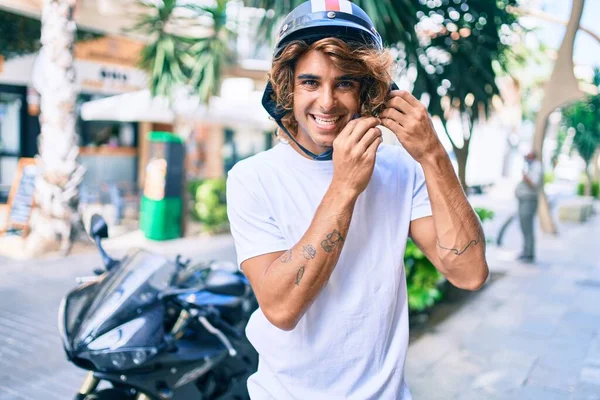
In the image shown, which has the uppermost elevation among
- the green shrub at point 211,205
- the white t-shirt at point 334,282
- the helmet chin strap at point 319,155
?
the helmet chin strap at point 319,155

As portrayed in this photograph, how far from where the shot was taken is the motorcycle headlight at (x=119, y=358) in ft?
7.24

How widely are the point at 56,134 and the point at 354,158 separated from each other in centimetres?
824

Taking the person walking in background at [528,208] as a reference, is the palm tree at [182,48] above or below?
above

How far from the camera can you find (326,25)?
4.58 ft

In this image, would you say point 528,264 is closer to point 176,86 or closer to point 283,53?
point 176,86

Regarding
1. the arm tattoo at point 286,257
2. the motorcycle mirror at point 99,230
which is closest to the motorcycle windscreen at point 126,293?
the motorcycle mirror at point 99,230

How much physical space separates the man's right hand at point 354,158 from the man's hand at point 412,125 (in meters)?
0.10

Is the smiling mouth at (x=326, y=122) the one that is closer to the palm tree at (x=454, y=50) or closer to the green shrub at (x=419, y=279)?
the green shrub at (x=419, y=279)

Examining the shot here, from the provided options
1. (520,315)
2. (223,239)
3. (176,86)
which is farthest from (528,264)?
(176,86)

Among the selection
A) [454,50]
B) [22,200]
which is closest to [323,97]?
[454,50]

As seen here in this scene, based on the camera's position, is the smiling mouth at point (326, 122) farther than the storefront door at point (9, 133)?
No

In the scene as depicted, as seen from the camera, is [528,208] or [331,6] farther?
[528,208]

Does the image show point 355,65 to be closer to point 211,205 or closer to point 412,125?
point 412,125

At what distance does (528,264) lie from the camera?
33.0 ft
